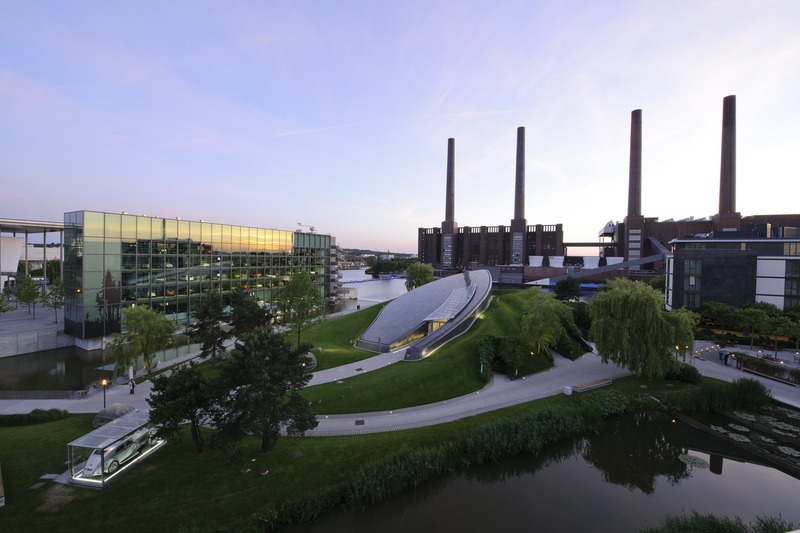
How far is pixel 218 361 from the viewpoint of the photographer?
31.6 meters

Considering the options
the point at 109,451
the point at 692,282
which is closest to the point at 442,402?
the point at 109,451

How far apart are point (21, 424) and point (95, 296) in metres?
27.0

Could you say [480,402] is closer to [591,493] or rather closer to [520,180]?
[591,493]

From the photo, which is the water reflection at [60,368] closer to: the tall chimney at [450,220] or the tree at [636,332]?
the tree at [636,332]

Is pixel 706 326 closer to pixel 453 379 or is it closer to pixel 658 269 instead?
pixel 453 379

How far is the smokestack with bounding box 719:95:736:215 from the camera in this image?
8638 centimetres

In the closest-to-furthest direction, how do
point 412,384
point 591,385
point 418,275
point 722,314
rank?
point 412,384 < point 591,385 < point 722,314 < point 418,275

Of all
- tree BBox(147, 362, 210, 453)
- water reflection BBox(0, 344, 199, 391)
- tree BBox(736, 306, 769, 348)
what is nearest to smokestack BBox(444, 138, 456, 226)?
tree BBox(736, 306, 769, 348)

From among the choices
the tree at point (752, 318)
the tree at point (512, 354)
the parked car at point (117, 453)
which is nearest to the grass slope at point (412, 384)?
the tree at point (512, 354)

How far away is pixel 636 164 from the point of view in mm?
100188

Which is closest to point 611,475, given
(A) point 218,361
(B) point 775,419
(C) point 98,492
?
(B) point 775,419

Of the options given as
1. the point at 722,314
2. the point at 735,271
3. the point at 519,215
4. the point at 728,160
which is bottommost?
the point at 722,314

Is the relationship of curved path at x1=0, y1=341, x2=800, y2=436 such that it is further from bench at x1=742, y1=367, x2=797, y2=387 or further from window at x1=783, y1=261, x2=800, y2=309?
window at x1=783, y1=261, x2=800, y2=309

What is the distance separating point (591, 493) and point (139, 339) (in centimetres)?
3291
